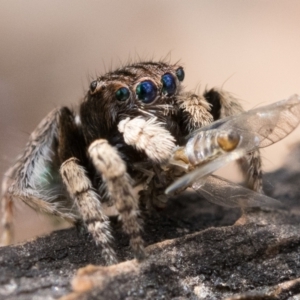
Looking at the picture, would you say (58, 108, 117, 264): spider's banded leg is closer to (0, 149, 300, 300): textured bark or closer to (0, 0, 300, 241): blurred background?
(0, 149, 300, 300): textured bark

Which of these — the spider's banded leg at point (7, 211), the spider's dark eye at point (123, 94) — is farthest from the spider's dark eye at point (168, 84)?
the spider's banded leg at point (7, 211)

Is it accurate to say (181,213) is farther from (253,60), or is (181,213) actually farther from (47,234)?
(253,60)

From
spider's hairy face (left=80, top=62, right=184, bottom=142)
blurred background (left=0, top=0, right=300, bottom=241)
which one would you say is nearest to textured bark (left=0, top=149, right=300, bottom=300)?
spider's hairy face (left=80, top=62, right=184, bottom=142)

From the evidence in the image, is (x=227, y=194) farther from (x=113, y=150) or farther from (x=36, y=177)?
(x=36, y=177)

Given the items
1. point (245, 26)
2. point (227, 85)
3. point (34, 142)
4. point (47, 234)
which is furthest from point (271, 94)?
point (47, 234)

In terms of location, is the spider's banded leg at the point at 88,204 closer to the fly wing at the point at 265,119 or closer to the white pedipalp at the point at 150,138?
the white pedipalp at the point at 150,138

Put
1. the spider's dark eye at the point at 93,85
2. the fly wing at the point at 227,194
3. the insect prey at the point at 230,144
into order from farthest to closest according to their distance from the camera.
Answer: the spider's dark eye at the point at 93,85 < the fly wing at the point at 227,194 < the insect prey at the point at 230,144
